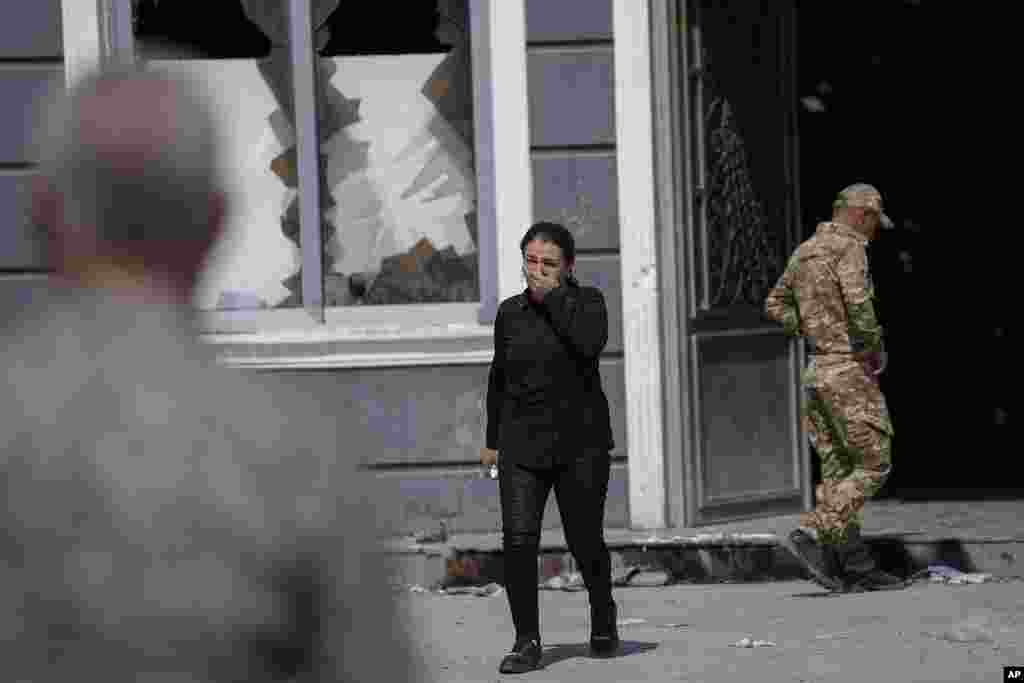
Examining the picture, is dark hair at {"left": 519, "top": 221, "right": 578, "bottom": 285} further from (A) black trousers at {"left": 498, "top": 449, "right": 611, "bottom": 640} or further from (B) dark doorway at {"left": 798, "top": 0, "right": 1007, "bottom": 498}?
(B) dark doorway at {"left": 798, "top": 0, "right": 1007, "bottom": 498}

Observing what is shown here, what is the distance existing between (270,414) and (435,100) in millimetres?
10643

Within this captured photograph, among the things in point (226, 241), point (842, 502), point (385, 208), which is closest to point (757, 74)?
point (385, 208)

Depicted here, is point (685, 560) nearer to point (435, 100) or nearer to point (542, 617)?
point (542, 617)

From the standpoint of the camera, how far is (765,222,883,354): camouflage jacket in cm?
1052

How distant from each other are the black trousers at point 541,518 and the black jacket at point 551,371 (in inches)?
2.4

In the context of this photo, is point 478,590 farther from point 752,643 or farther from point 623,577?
point 752,643

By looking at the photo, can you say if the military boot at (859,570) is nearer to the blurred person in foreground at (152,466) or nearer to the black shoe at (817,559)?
the black shoe at (817,559)

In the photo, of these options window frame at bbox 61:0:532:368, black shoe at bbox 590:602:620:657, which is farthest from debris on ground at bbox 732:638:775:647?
window frame at bbox 61:0:532:368

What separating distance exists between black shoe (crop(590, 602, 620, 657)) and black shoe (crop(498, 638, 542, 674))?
329 mm

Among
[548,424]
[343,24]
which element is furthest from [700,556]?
[343,24]

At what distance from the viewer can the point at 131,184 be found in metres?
2.12

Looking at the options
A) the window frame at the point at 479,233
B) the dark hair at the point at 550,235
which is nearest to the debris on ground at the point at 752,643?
the dark hair at the point at 550,235

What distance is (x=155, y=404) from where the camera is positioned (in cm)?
→ 209

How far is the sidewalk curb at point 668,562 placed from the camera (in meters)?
11.5
